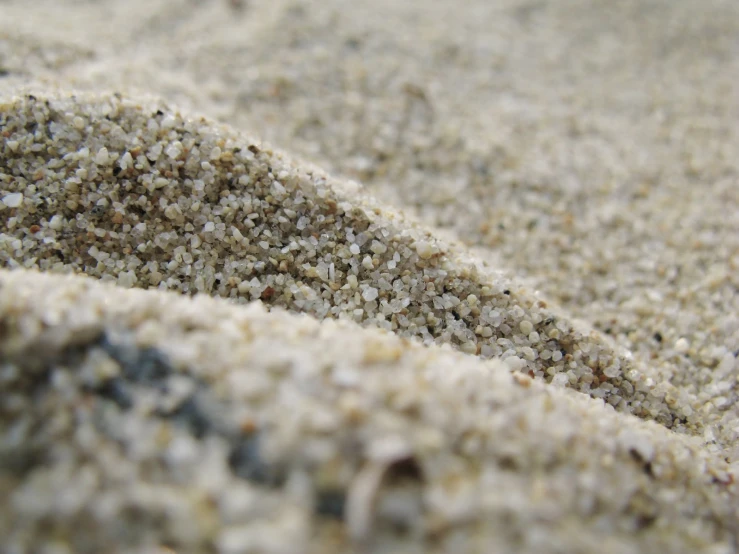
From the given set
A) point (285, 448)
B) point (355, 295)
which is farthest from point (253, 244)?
point (285, 448)

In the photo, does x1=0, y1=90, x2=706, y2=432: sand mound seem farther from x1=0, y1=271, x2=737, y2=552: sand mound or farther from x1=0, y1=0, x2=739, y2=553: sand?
x1=0, y1=271, x2=737, y2=552: sand mound

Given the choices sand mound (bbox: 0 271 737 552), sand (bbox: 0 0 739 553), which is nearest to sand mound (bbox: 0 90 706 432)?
sand (bbox: 0 0 739 553)

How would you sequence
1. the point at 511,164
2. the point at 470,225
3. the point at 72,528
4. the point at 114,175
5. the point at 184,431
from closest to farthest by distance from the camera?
the point at 72,528 → the point at 184,431 → the point at 114,175 → the point at 470,225 → the point at 511,164

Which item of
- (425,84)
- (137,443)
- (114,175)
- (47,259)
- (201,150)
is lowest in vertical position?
(47,259)

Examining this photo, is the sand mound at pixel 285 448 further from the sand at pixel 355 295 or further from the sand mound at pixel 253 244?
the sand mound at pixel 253 244

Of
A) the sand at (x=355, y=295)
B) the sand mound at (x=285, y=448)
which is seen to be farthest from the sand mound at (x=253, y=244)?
the sand mound at (x=285, y=448)

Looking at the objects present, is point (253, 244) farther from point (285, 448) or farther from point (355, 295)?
point (285, 448)

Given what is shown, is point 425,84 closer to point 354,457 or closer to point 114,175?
point 114,175

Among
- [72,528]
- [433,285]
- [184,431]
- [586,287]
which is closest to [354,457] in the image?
[184,431]
